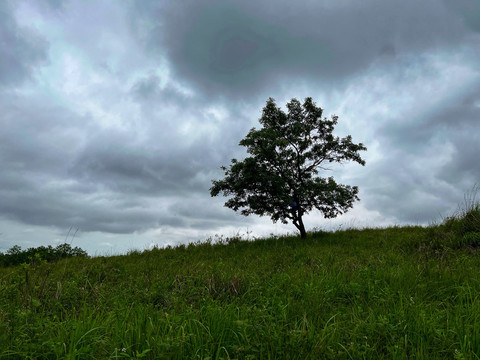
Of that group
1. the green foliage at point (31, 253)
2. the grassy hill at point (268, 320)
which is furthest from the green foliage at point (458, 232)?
the green foliage at point (31, 253)

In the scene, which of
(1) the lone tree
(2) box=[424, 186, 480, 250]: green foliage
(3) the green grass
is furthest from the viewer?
(1) the lone tree

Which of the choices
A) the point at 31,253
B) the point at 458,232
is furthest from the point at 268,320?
the point at 31,253

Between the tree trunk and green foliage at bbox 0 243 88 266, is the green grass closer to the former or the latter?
the tree trunk

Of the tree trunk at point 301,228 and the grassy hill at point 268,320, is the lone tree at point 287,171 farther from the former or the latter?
the grassy hill at point 268,320

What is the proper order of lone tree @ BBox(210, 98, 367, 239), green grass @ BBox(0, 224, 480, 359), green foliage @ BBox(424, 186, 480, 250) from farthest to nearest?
lone tree @ BBox(210, 98, 367, 239) → green foliage @ BBox(424, 186, 480, 250) → green grass @ BBox(0, 224, 480, 359)

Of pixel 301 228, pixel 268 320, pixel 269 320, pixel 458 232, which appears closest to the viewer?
pixel 269 320

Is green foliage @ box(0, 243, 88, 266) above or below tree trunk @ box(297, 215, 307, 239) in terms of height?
below

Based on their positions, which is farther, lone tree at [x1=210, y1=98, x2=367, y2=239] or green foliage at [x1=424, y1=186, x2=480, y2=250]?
lone tree at [x1=210, y1=98, x2=367, y2=239]

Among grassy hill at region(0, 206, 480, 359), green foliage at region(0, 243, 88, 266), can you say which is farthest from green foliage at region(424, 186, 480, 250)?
green foliage at region(0, 243, 88, 266)

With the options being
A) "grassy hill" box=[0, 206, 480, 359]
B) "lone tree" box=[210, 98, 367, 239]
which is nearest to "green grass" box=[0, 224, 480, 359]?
"grassy hill" box=[0, 206, 480, 359]

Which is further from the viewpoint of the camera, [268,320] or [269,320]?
[268,320]

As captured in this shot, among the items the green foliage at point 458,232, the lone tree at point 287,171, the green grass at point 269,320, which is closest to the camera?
the green grass at point 269,320

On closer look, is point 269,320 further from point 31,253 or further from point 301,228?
point 31,253

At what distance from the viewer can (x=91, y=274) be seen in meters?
10.6
